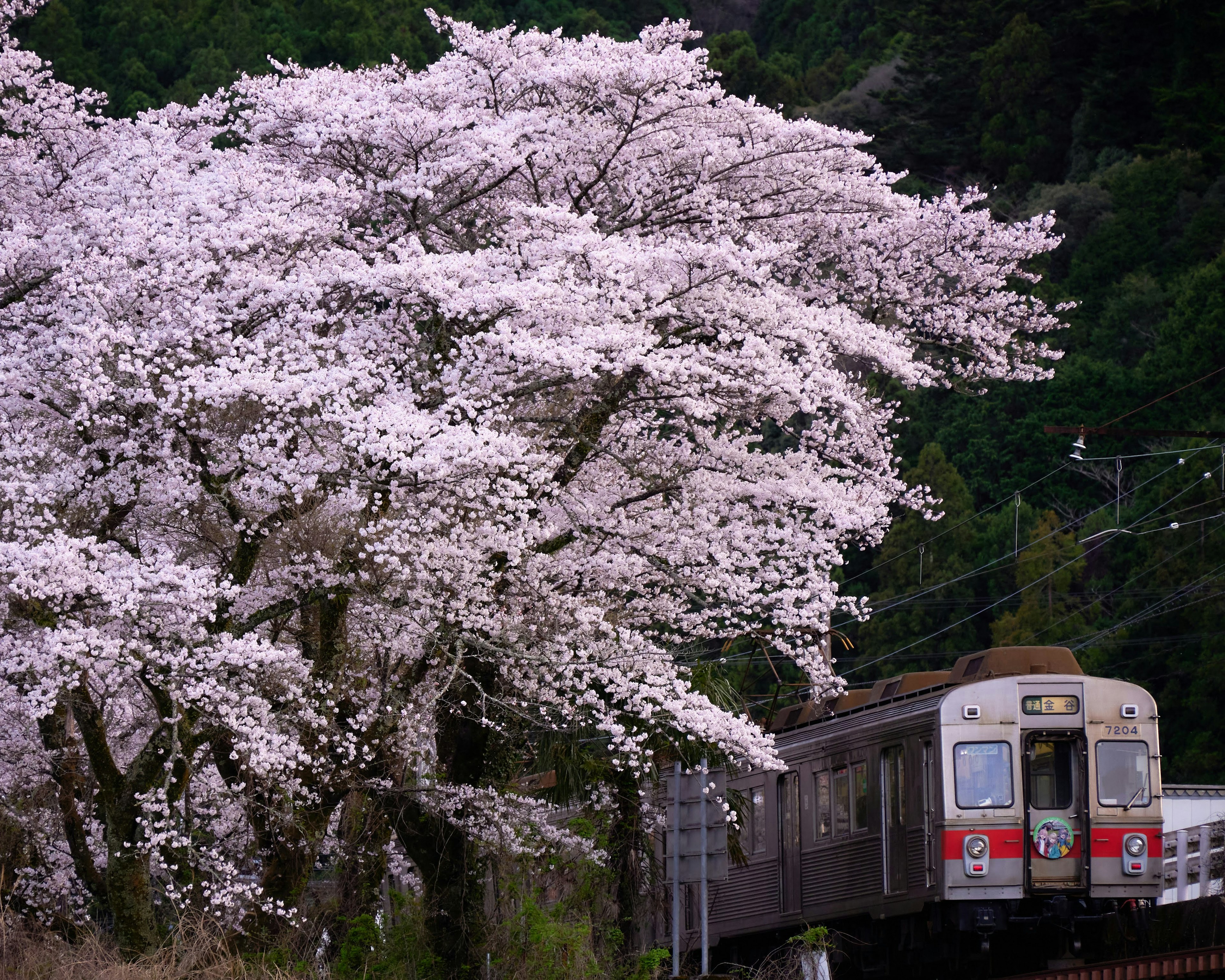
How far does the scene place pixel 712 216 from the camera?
49.4 ft

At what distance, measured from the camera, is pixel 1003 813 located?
1367 centimetres

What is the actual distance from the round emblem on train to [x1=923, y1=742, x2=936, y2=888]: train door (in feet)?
2.82

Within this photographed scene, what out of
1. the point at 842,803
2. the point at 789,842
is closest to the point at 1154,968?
the point at 842,803

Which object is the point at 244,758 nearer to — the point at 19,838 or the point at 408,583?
the point at 408,583

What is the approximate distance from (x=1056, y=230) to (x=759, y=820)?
39179 millimetres

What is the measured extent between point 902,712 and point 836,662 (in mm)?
33744

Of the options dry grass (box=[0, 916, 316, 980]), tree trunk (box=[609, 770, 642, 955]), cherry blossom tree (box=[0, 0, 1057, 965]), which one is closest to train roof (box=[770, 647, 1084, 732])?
cherry blossom tree (box=[0, 0, 1057, 965])

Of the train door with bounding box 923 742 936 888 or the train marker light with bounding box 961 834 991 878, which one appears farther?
the train door with bounding box 923 742 936 888

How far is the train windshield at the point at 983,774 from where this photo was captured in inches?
538

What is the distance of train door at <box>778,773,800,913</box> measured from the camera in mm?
16109

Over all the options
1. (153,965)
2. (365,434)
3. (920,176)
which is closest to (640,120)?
(365,434)

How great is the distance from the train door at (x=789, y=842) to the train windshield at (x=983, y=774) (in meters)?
2.75

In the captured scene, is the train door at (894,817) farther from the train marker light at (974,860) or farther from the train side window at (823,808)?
the train side window at (823,808)

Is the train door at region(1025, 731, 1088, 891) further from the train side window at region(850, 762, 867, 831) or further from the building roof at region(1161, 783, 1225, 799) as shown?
the building roof at region(1161, 783, 1225, 799)
